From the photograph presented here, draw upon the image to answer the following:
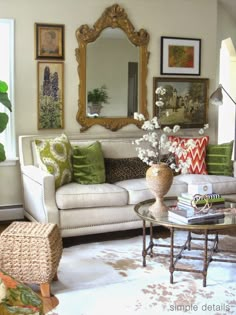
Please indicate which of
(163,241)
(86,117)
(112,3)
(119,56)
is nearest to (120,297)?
(163,241)

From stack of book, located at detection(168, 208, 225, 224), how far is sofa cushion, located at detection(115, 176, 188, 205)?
0.87m

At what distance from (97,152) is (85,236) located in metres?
0.79

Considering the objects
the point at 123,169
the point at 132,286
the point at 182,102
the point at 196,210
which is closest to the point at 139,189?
the point at 123,169

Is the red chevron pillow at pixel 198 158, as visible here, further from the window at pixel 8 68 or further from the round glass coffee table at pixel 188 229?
the window at pixel 8 68

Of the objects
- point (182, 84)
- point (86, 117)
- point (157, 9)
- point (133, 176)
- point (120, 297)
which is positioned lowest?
point (120, 297)

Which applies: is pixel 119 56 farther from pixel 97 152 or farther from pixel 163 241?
pixel 163 241

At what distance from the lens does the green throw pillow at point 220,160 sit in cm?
493

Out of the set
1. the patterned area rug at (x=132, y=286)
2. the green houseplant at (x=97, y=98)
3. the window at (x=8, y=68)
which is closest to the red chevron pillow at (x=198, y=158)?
the green houseplant at (x=97, y=98)

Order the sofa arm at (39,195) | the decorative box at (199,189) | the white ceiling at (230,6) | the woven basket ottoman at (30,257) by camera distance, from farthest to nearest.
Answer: the white ceiling at (230,6), the sofa arm at (39,195), the decorative box at (199,189), the woven basket ottoman at (30,257)

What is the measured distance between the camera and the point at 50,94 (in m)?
4.88

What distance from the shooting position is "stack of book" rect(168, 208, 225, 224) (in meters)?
3.19

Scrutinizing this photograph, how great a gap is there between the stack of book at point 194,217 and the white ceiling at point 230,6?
3.31 meters

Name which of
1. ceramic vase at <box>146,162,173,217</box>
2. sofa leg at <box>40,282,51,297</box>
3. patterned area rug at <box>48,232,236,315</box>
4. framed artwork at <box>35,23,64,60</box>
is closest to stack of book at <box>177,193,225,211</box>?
ceramic vase at <box>146,162,173,217</box>

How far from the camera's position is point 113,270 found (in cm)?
347
